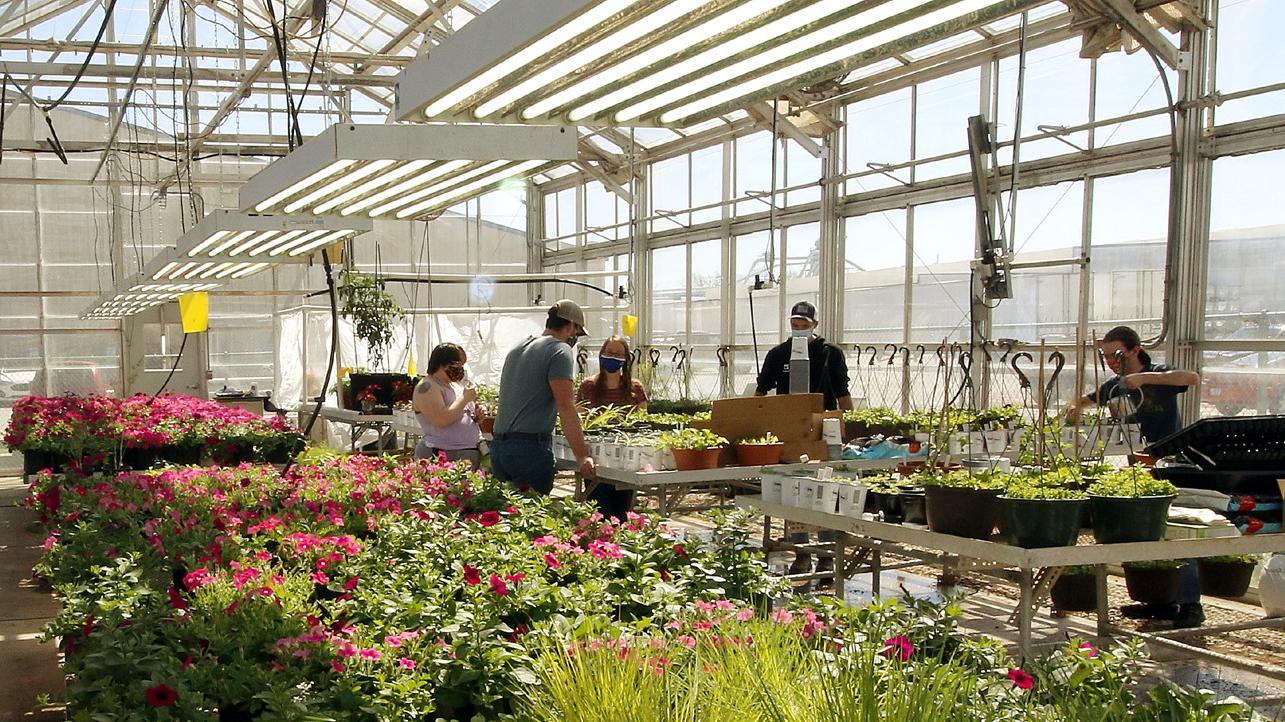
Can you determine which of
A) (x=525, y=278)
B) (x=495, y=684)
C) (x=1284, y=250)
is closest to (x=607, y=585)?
(x=495, y=684)

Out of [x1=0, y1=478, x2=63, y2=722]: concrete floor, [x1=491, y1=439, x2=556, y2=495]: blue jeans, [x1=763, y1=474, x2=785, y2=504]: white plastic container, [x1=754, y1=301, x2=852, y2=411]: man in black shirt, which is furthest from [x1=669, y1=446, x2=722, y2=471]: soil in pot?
[x1=0, y1=478, x2=63, y2=722]: concrete floor

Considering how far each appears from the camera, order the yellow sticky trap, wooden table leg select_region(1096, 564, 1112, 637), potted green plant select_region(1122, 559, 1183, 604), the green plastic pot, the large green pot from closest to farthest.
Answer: the large green pot
the green plastic pot
wooden table leg select_region(1096, 564, 1112, 637)
potted green plant select_region(1122, 559, 1183, 604)
the yellow sticky trap

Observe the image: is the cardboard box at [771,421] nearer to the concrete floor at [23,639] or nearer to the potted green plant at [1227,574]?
the potted green plant at [1227,574]

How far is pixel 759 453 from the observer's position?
199 inches

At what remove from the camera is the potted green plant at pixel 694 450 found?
4.91m

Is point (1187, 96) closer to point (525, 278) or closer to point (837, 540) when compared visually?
point (837, 540)

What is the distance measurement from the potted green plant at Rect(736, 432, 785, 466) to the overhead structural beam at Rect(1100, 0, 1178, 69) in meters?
4.16

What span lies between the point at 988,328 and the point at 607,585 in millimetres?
6845

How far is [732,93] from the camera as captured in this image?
6.95 feet

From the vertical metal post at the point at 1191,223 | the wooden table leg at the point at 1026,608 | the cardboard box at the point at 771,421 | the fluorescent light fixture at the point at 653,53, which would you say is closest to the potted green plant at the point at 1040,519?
the wooden table leg at the point at 1026,608

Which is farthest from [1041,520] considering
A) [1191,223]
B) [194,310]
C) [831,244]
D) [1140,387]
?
[831,244]

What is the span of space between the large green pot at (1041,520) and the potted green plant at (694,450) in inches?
73.3

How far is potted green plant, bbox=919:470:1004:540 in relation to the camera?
10.9 ft

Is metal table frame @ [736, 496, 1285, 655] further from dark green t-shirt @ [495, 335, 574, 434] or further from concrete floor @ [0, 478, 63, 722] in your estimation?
concrete floor @ [0, 478, 63, 722]
